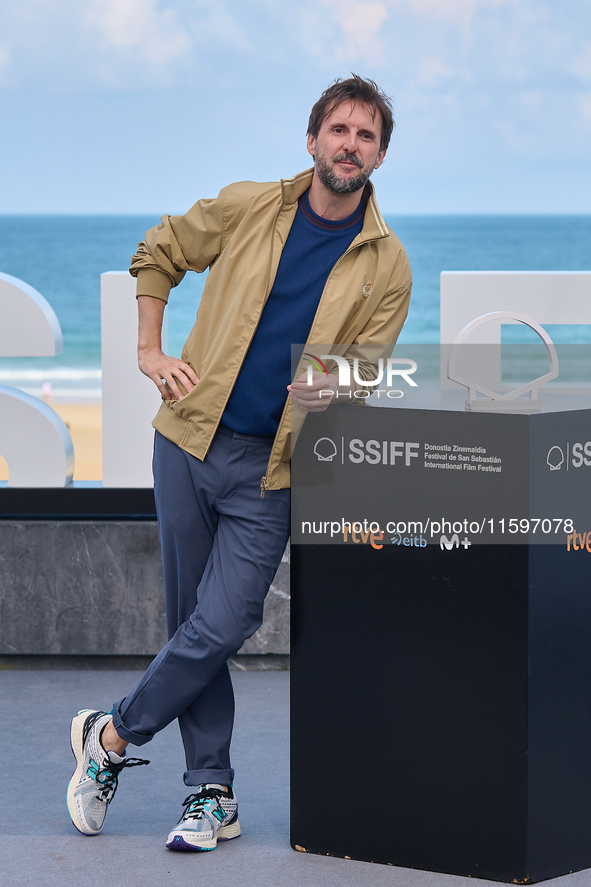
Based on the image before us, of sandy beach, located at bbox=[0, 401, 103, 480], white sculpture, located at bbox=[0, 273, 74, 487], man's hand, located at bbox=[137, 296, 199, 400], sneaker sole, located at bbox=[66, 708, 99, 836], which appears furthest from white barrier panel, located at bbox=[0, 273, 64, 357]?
sandy beach, located at bbox=[0, 401, 103, 480]

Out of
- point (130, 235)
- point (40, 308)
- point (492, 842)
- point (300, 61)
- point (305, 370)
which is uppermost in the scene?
point (300, 61)

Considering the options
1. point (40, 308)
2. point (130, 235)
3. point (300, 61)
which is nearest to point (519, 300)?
point (40, 308)

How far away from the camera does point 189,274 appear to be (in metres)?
26.0

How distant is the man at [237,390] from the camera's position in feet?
7.60

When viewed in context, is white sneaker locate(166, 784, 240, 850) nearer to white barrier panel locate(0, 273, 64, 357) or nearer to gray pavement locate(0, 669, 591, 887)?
gray pavement locate(0, 669, 591, 887)

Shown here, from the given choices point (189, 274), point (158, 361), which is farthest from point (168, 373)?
point (189, 274)

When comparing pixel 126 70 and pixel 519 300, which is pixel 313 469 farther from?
pixel 126 70

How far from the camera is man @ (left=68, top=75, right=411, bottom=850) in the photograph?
2.32m

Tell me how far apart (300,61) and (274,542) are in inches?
1361

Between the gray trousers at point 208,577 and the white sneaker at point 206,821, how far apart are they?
1.5 inches

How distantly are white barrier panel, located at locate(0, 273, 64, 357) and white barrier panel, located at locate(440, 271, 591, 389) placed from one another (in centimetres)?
146

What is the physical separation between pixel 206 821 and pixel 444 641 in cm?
69

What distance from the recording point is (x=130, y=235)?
3853cm

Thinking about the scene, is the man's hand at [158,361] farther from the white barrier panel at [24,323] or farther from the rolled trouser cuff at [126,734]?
the white barrier panel at [24,323]
